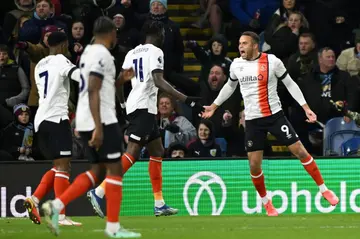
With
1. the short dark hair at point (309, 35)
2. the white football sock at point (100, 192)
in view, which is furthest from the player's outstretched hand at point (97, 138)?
the short dark hair at point (309, 35)

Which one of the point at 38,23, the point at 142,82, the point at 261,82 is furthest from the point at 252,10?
the point at 142,82

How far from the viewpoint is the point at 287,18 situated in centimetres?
2167

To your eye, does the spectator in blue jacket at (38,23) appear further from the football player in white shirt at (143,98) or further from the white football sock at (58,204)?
the white football sock at (58,204)

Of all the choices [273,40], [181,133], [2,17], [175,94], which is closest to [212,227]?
[175,94]

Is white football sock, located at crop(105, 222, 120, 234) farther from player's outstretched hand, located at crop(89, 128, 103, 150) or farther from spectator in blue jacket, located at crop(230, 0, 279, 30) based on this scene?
spectator in blue jacket, located at crop(230, 0, 279, 30)

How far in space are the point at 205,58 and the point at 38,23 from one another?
9.64ft

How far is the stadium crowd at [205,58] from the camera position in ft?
65.4

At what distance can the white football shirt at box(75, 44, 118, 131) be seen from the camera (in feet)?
41.2

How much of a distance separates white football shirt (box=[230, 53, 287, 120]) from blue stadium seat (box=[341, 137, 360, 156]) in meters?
3.44

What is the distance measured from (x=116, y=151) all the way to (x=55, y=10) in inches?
383

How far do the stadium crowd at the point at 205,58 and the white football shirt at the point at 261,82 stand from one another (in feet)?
9.82

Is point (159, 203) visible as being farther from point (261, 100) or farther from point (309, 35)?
point (309, 35)

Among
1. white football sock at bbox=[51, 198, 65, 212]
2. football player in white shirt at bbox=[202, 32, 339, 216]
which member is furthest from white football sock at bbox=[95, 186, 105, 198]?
white football sock at bbox=[51, 198, 65, 212]

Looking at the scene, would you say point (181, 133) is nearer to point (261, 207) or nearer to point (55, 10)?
point (261, 207)
